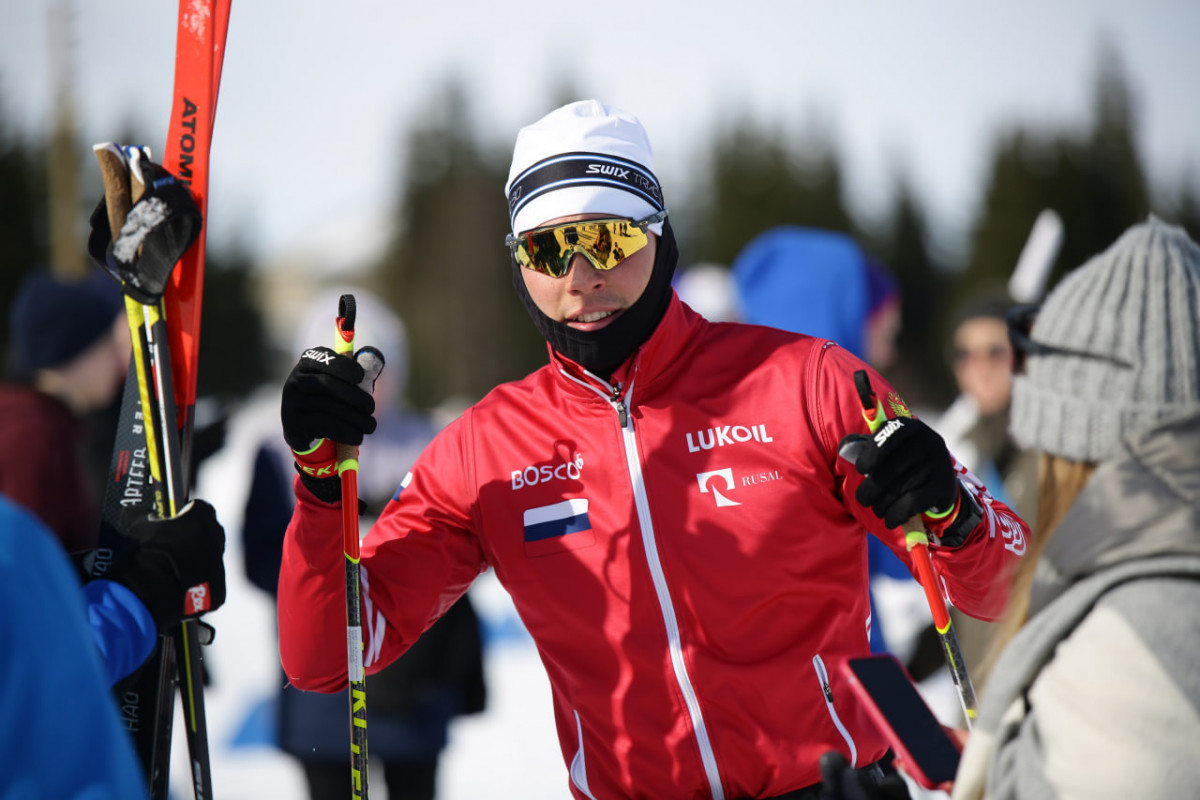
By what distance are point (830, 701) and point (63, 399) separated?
2.80m

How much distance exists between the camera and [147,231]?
2.37 meters

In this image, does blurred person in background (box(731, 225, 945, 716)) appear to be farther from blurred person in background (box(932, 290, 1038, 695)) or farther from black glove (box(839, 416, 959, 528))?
black glove (box(839, 416, 959, 528))

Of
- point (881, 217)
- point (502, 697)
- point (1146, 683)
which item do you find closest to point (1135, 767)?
point (1146, 683)

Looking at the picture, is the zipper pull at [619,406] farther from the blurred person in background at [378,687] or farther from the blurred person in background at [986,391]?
the blurred person in background at [986,391]

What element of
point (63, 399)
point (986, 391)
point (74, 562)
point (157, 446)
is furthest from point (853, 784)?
point (986, 391)

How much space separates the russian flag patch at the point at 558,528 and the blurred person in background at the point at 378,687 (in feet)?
5.30

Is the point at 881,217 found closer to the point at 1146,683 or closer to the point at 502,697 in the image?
the point at 502,697

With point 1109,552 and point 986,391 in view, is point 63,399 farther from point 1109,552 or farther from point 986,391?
point 986,391

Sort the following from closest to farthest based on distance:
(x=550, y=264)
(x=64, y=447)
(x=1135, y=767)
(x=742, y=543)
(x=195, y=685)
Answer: (x=1135, y=767)
(x=742, y=543)
(x=550, y=264)
(x=195, y=685)
(x=64, y=447)

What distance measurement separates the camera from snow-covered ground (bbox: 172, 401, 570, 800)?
5711mm

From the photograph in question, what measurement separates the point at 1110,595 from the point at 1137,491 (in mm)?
136

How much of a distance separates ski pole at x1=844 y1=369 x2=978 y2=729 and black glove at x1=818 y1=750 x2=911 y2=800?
51 centimetres

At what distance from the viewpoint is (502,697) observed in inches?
289

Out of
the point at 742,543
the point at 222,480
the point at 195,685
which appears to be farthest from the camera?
the point at 222,480
